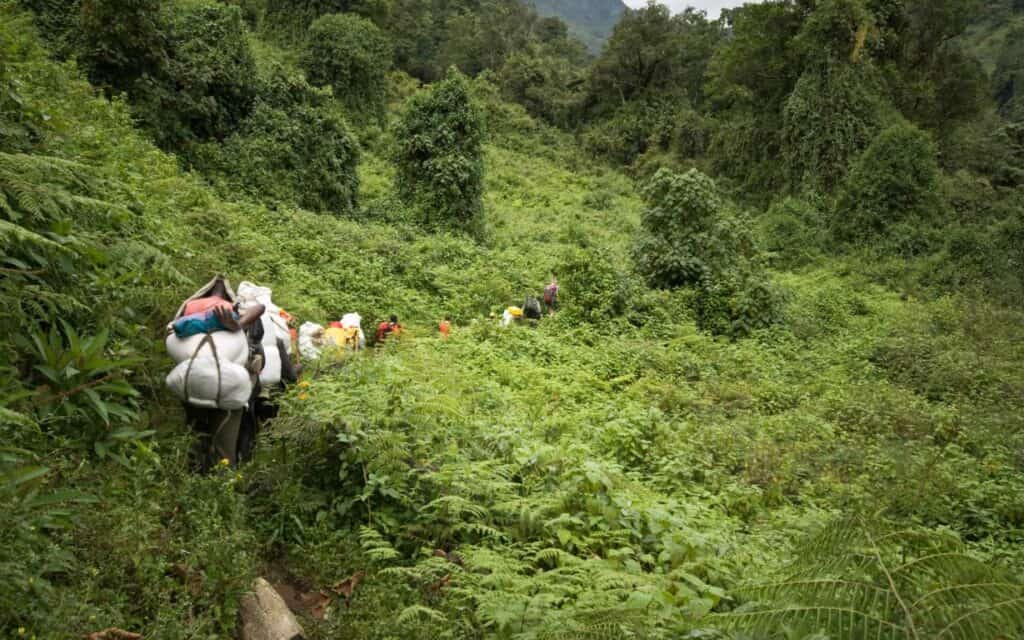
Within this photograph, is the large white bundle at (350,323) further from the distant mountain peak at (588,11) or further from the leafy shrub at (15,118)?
the distant mountain peak at (588,11)

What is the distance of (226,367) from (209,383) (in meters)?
0.13

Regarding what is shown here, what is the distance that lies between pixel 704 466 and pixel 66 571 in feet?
15.9

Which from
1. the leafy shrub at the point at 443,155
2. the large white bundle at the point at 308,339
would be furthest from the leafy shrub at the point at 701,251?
the large white bundle at the point at 308,339

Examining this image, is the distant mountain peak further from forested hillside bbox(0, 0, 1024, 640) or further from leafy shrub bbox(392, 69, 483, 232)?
leafy shrub bbox(392, 69, 483, 232)

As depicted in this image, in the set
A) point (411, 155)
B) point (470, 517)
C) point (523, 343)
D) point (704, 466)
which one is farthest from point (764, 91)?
point (470, 517)

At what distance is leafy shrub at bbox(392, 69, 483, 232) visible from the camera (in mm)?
17750

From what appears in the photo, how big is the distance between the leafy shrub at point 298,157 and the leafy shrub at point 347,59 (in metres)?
8.79

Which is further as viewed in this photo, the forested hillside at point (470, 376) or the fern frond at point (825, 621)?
the forested hillside at point (470, 376)

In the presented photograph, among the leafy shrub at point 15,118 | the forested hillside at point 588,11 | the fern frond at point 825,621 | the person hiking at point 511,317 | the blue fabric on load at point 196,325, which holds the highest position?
the forested hillside at point 588,11

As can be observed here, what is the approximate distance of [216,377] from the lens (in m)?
3.74

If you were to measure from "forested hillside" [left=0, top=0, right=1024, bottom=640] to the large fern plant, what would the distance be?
0.01 m

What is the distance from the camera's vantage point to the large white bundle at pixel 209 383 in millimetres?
3721

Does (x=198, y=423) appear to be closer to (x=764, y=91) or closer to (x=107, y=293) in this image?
(x=107, y=293)

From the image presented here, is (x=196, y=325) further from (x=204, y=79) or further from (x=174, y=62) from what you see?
(x=174, y=62)
